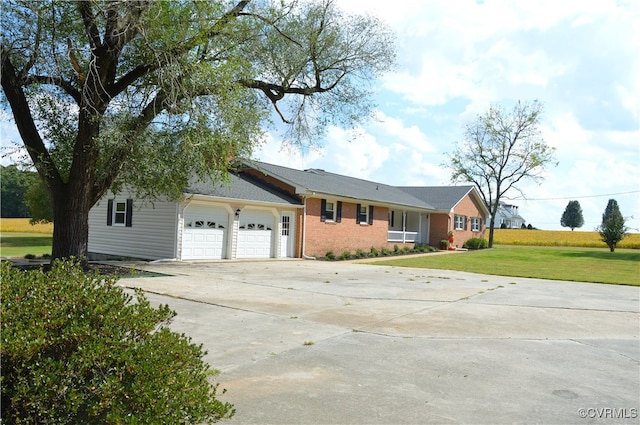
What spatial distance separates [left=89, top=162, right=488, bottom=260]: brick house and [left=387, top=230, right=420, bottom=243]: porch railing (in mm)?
70

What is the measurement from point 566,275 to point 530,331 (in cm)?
1328

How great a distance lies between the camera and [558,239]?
59.5 metres

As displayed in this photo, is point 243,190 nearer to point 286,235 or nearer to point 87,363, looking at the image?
point 286,235

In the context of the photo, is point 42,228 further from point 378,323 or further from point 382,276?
point 378,323

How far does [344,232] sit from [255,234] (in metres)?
6.53

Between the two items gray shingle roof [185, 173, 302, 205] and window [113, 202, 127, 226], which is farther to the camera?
window [113, 202, 127, 226]

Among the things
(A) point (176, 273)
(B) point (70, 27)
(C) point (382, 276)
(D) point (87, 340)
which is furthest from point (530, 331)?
(B) point (70, 27)

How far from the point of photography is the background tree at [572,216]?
5103 inches

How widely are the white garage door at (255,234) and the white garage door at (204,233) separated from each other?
0.96 m

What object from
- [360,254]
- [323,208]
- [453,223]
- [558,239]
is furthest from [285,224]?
[558,239]

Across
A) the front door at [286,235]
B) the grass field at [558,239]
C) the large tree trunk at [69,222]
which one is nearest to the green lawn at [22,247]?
the large tree trunk at [69,222]

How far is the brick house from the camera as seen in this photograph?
20125 mm

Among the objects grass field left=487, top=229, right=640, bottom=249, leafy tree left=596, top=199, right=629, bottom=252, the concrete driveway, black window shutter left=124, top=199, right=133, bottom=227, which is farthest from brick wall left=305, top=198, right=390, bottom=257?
grass field left=487, top=229, right=640, bottom=249

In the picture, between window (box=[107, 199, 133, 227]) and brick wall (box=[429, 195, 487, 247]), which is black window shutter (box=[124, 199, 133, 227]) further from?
brick wall (box=[429, 195, 487, 247])
